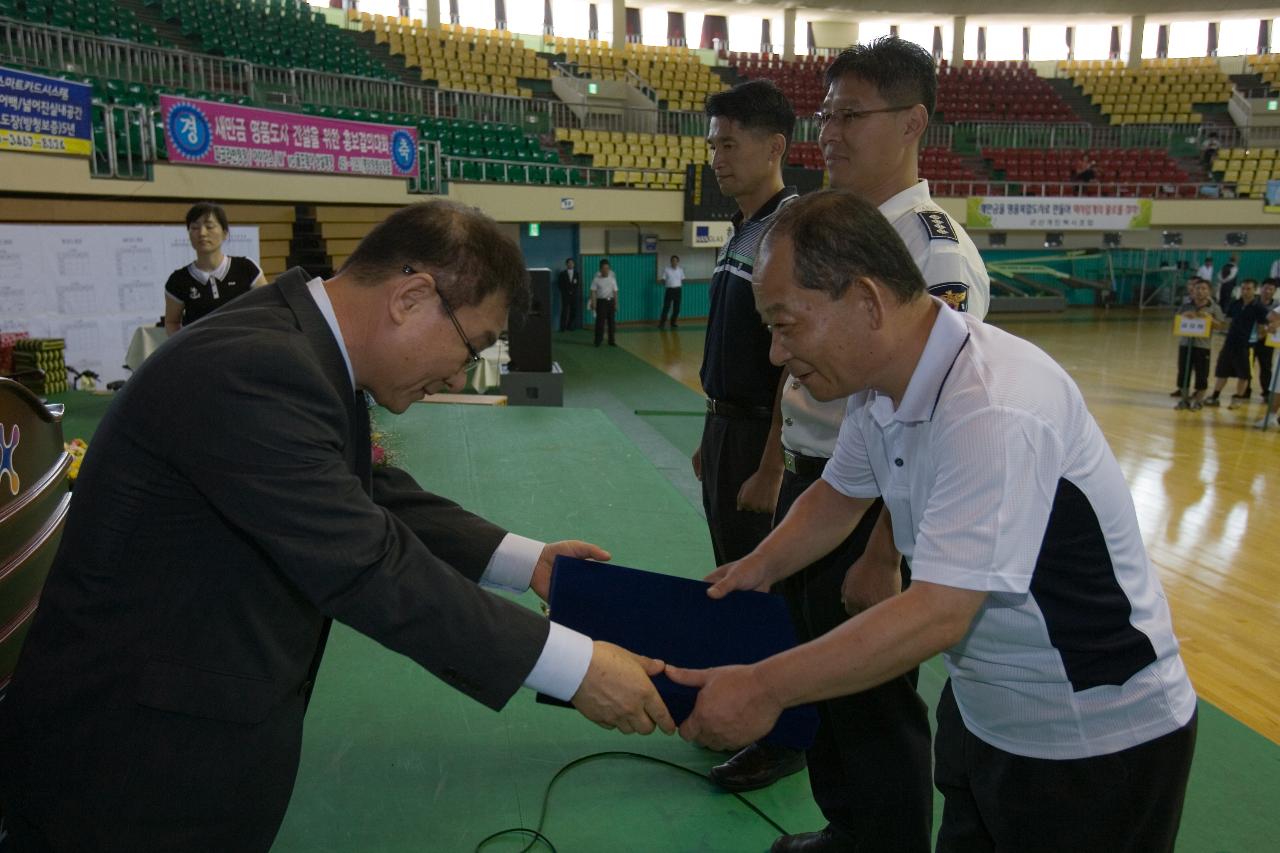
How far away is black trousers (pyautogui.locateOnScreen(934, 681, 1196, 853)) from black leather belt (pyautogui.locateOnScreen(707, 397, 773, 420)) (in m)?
1.36

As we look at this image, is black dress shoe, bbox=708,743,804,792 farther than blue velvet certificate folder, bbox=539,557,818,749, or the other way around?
black dress shoe, bbox=708,743,804,792

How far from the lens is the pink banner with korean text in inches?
360

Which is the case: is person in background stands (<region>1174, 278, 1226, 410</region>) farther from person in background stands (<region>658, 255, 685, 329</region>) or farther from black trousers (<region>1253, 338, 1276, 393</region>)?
person in background stands (<region>658, 255, 685, 329</region>)

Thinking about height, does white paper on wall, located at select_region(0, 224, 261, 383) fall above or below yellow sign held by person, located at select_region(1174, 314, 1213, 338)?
above

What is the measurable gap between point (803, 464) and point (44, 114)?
336 inches

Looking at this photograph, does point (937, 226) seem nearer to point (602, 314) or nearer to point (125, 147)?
point (125, 147)

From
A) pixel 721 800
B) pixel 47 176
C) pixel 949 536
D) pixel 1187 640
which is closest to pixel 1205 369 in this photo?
pixel 1187 640

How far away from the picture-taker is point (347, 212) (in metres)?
12.3

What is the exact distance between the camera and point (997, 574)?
112 cm

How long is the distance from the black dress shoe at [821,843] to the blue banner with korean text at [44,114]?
8.39 meters

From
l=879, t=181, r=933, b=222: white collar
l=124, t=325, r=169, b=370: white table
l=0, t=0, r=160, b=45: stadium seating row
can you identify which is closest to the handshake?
l=879, t=181, r=933, b=222: white collar

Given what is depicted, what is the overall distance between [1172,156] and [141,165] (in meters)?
23.4

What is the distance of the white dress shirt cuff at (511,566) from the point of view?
1846mm

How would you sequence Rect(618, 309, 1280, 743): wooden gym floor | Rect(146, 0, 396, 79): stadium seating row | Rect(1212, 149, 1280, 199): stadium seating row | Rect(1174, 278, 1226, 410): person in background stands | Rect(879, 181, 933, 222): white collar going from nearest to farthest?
Rect(879, 181, 933, 222): white collar < Rect(618, 309, 1280, 743): wooden gym floor < Rect(1174, 278, 1226, 410): person in background stands < Rect(146, 0, 396, 79): stadium seating row < Rect(1212, 149, 1280, 199): stadium seating row
